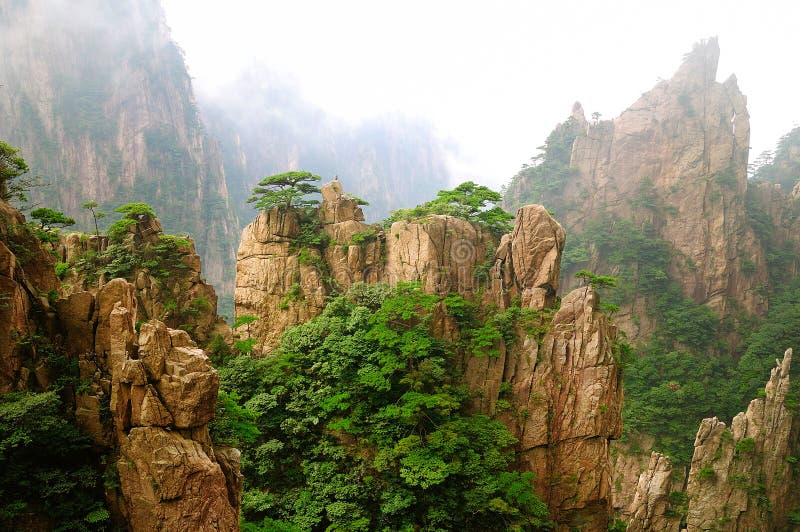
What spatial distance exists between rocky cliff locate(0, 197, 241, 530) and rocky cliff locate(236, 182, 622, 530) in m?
11.0

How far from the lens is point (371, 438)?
16312 mm

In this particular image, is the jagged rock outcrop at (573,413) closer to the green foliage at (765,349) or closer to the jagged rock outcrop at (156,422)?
the jagged rock outcrop at (156,422)

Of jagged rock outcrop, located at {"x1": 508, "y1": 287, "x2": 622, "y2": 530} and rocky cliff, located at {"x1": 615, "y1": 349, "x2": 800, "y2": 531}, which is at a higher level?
jagged rock outcrop, located at {"x1": 508, "y1": 287, "x2": 622, "y2": 530}

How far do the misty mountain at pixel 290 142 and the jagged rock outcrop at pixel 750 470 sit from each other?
58.9m

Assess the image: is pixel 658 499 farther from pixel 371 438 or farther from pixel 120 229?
pixel 120 229

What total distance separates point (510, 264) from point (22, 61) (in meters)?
67.9

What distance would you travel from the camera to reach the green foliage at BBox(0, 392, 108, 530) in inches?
323

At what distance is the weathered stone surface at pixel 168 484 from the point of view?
29.1 feet

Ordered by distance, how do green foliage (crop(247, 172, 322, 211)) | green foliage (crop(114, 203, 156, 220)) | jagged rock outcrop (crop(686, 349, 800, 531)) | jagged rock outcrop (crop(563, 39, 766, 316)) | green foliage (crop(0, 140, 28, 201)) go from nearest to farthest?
green foliage (crop(0, 140, 28, 201)), green foliage (crop(114, 203, 156, 220)), green foliage (crop(247, 172, 322, 211)), jagged rock outcrop (crop(686, 349, 800, 531)), jagged rock outcrop (crop(563, 39, 766, 316))

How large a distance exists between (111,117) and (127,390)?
218 feet

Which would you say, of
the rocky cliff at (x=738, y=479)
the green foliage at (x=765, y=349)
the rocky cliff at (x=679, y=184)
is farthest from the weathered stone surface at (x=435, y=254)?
the rocky cliff at (x=679, y=184)

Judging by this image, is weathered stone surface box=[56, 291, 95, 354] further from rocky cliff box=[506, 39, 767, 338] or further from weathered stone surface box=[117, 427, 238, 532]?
rocky cliff box=[506, 39, 767, 338]

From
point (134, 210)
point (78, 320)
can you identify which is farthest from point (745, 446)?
point (134, 210)

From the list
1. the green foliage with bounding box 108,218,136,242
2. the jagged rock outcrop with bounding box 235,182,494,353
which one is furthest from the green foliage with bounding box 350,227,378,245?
the green foliage with bounding box 108,218,136,242
